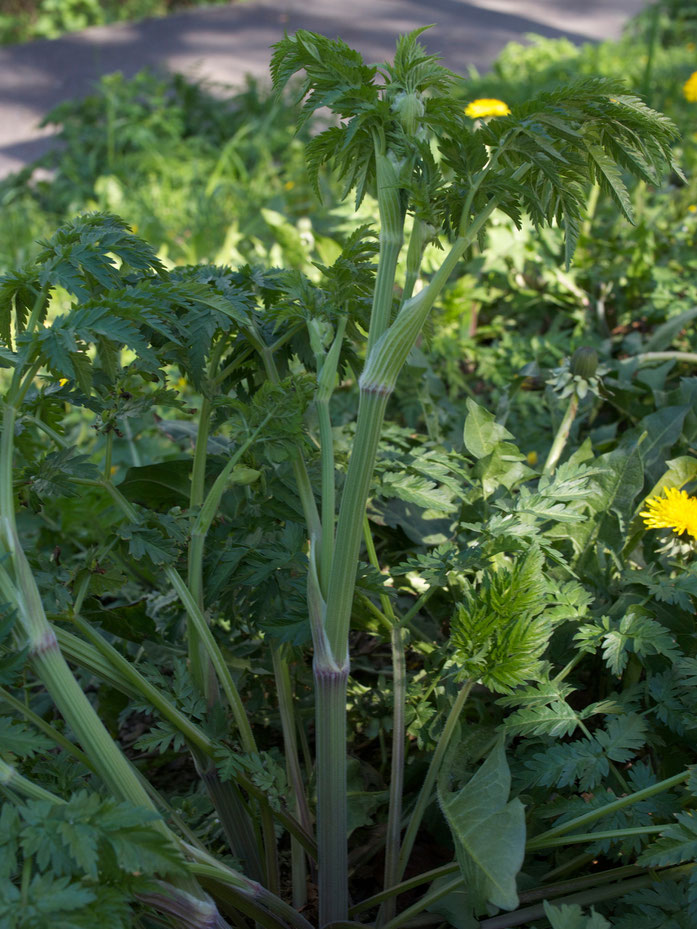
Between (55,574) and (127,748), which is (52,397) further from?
(127,748)

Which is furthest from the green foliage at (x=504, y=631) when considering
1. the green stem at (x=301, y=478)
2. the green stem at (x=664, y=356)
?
the green stem at (x=664, y=356)

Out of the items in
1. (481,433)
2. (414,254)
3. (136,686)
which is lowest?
(136,686)

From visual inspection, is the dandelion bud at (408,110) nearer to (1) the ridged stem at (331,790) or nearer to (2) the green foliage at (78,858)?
(1) the ridged stem at (331,790)

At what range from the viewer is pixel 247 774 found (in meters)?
1.31

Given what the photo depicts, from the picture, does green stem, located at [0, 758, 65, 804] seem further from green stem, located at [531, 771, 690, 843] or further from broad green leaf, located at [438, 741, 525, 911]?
green stem, located at [531, 771, 690, 843]

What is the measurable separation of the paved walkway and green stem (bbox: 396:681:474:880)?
5.79 m

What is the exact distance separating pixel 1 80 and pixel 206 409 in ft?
26.1

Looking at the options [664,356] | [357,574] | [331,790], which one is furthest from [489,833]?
[664,356]

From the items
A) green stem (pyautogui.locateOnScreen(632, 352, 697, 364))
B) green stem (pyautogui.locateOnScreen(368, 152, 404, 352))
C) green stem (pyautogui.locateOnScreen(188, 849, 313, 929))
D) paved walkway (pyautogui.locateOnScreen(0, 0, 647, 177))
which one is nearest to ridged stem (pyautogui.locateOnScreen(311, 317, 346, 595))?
green stem (pyautogui.locateOnScreen(368, 152, 404, 352))

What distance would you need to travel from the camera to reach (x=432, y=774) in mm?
1394

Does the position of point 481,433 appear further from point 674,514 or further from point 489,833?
point 489,833

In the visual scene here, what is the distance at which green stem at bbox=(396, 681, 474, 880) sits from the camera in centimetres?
135

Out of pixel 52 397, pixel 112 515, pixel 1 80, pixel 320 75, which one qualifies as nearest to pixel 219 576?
pixel 52 397

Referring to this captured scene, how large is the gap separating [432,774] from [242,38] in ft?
29.1
